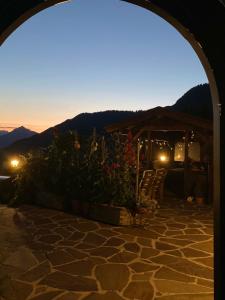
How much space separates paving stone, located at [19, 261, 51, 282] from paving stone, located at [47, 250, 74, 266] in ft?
0.54

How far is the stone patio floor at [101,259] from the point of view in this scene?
4156 millimetres

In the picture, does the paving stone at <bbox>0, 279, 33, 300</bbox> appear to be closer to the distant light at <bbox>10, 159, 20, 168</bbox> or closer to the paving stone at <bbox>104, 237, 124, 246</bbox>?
the paving stone at <bbox>104, 237, 124, 246</bbox>

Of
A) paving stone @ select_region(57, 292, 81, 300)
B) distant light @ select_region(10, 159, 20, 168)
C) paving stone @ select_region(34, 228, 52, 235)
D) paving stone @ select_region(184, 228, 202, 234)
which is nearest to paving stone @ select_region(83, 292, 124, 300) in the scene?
paving stone @ select_region(57, 292, 81, 300)

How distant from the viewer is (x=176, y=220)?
8297mm

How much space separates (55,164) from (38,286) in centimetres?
530

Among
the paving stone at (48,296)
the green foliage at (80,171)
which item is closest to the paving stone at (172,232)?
the green foliage at (80,171)

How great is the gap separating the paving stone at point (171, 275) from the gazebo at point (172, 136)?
204 inches

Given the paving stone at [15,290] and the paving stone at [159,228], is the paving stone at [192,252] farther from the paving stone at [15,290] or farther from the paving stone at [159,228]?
the paving stone at [15,290]

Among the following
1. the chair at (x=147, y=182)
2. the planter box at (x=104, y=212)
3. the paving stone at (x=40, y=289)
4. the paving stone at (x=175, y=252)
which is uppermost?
the chair at (x=147, y=182)

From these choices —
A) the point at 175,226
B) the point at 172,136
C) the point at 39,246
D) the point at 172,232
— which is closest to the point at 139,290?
the point at 39,246

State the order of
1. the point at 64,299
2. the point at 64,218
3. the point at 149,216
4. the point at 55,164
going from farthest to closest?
the point at 55,164 → the point at 149,216 → the point at 64,218 → the point at 64,299

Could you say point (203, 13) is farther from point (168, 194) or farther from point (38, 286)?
point (168, 194)

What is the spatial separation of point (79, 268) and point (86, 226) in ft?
7.69

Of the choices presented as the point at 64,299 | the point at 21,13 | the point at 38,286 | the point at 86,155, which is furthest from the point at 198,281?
the point at 86,155
